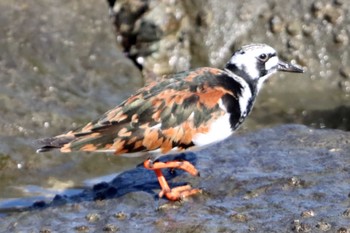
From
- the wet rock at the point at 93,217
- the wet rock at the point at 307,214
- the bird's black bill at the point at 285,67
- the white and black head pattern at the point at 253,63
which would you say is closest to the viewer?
the wet rock at the point at 307,214

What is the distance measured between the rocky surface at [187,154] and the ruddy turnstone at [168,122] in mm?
337

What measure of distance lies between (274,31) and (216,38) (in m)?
0.59

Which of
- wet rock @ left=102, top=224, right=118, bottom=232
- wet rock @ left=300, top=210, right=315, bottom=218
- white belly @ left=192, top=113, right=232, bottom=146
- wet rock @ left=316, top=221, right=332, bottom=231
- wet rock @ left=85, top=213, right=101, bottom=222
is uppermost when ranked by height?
white belly @ left=192, top=113, right=232, bottom=146

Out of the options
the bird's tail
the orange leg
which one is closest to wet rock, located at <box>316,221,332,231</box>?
the orange leg

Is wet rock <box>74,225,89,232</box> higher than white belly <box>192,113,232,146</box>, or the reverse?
white belly <box>192,113,232,146</box>

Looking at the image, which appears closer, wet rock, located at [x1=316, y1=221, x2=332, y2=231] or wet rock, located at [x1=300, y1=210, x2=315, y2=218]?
wet rock, located at [x1=316, y1=221, x2=332, y2=231]

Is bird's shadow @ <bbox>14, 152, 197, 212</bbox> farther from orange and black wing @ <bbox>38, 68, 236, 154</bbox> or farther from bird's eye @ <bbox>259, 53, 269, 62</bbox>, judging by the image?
bird's eye @ <bbox>259, 53, 269, 62</bbox>

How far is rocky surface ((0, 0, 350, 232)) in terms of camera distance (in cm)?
531

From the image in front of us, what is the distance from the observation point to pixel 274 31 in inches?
352

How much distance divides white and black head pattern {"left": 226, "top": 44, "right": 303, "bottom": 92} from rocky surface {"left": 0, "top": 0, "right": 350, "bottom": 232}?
59 centimetres

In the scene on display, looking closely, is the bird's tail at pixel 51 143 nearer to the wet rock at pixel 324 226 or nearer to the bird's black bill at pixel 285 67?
the wet rock at pixel 324 226

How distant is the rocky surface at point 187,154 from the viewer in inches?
209

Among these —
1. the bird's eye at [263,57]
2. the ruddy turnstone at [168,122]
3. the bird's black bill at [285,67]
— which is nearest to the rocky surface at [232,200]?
the ruddy turnstone at [168,122]

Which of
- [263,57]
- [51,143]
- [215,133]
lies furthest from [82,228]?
[263,57]
